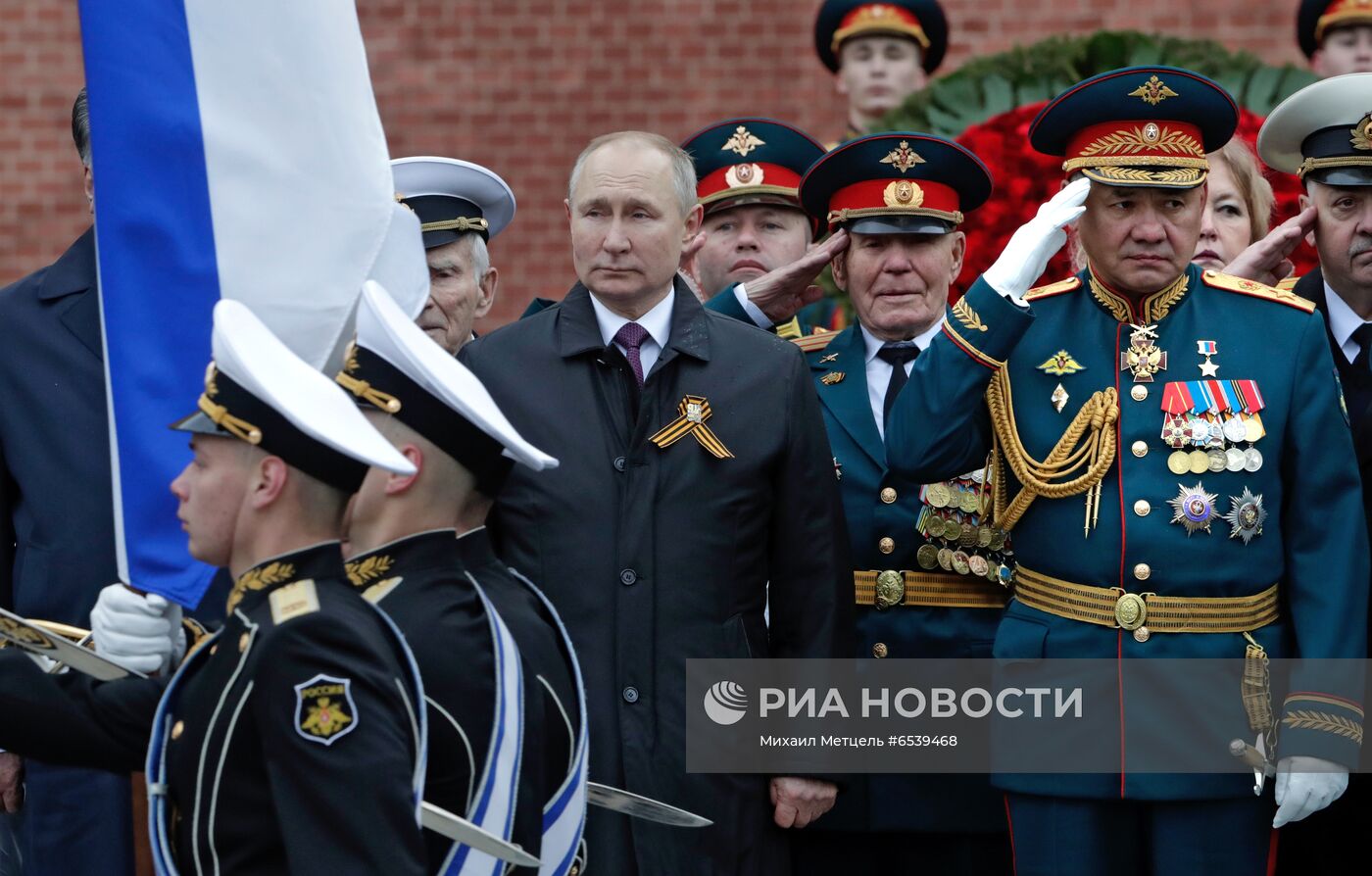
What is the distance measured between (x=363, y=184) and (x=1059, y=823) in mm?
1844

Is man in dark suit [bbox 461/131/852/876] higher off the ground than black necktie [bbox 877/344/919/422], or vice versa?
black necktie [bbox 877/344/919/422]

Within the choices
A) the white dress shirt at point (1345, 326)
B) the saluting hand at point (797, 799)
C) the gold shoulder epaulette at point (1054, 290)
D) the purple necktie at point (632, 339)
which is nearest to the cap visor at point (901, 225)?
the gold shoulder epaulette at point (1054, 290)

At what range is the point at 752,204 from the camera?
17.9 ft

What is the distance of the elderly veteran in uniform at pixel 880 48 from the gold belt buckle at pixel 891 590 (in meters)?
2.73

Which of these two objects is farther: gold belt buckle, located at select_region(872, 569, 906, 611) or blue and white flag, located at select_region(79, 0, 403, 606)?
gold belt buckle, located at select_region(872, 569, 906, 611)

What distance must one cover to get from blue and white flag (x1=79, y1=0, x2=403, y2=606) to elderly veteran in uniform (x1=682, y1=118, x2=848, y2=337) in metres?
1.77

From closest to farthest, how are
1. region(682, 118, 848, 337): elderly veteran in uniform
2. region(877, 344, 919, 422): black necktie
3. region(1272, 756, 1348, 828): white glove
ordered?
1. region(1272, 756, 1348, 828): white glove
2. region(877, 344, 919, 422): black necktie
3. region(682, 118, 848, 337): elderly veteran in uniform

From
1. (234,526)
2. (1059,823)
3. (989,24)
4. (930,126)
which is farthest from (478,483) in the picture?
(989,24)

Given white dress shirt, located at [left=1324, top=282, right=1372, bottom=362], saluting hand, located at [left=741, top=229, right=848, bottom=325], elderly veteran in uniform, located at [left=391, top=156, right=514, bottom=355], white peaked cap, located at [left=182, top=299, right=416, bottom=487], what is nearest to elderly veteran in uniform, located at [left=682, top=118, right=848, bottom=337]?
saluting hand, located at [left=741, top=229, right=848, bottom=325]

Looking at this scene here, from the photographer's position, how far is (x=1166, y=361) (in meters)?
4.05

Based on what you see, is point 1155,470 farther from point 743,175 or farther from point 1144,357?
point 743,175

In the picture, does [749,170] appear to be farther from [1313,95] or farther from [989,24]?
[989,24]

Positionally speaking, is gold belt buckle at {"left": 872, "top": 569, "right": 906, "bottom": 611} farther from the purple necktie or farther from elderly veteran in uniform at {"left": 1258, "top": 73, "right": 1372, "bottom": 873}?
elderly veteran in uniform at {"left": 1258, "top": 73, "right": 1372, "bottom": 873}

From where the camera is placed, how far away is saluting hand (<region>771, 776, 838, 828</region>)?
402 cm
